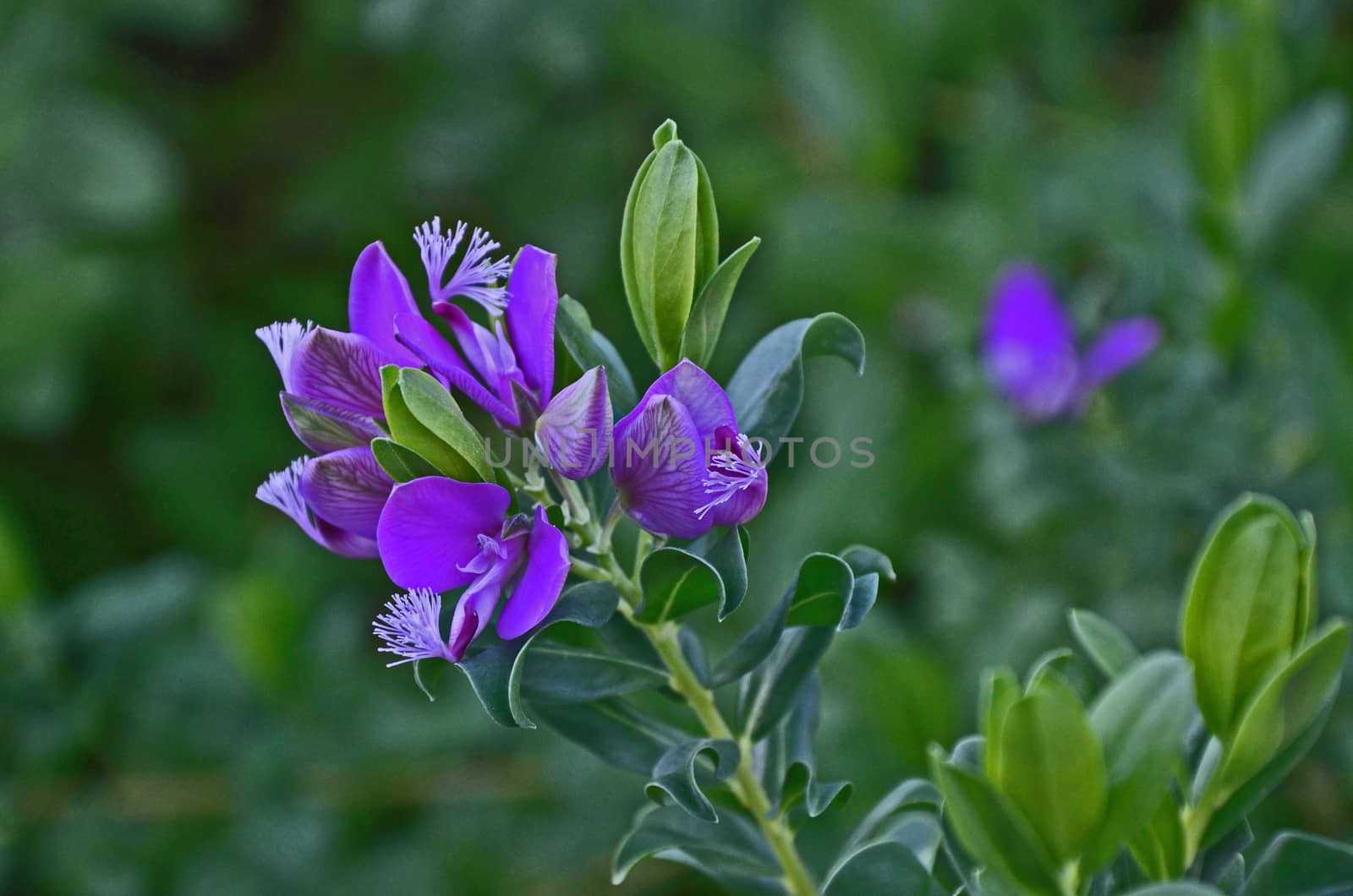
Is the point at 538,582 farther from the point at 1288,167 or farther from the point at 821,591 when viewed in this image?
the point at 1288,167

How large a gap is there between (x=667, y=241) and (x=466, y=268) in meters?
0.14

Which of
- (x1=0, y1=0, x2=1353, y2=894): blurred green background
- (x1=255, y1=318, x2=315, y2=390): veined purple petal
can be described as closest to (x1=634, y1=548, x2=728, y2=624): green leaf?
(x1=255, y1=318, x2=315, y2=390): veined purple petal

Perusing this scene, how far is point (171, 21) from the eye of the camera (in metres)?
2.44

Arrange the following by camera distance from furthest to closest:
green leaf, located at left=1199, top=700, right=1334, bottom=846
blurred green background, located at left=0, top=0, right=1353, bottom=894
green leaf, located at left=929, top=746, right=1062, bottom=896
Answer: blurred green background, located at left=0, top=0, right=1353, bottom=894, green leaf, located at left=1199, top=700, right=1334, bottom=846, green leaf, located at left=929, top=746, right=1062, bottom=896

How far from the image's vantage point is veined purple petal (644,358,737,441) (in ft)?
2.19

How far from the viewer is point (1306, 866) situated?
28.6 inches

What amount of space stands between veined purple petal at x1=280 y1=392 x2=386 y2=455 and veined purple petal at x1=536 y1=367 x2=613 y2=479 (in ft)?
0.32

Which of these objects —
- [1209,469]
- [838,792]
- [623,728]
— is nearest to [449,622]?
[623,728]

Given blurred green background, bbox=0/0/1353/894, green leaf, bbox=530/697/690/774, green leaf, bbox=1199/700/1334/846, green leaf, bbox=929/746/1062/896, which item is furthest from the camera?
blurred green background, bbox=0/0/1353/894

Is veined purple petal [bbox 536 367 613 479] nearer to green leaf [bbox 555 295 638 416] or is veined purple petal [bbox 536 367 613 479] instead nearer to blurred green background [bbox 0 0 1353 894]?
green leaf [bbox 555 295 638 416]

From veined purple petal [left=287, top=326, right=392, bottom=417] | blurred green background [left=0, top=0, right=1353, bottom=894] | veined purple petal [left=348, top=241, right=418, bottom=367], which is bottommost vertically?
blurred green background [left=0, top=0, right=1353, bottom=894]

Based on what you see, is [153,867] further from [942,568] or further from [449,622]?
[449,622]

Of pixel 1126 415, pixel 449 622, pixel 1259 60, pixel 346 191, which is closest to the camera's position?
pixel 449 622

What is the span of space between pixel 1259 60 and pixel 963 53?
801mm
